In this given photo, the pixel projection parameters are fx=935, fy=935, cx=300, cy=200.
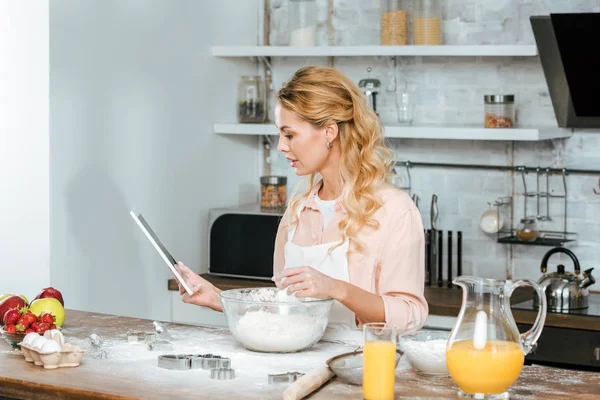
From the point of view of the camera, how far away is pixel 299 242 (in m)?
2.83

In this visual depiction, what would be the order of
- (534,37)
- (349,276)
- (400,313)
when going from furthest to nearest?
1. (534,37)
2. (349,276)
3. (400,313)

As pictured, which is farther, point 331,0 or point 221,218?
point 331,0

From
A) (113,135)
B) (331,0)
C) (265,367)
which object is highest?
(331,0)

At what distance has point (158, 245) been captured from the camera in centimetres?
234

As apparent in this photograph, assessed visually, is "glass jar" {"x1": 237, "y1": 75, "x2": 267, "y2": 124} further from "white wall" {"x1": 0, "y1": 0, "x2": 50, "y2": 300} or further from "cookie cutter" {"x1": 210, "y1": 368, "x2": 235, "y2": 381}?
"cookie cutter" {"x1": 210, "y1": 368, "x2": 235, "y2": 381}

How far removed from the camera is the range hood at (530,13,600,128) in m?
3.77

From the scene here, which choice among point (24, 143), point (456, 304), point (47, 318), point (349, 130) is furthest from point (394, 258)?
point (24, 143)

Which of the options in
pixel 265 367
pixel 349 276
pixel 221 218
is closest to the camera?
pixel 265 367

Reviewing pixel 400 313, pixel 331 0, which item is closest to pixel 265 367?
pixel 400 313

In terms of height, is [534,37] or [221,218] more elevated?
[534,37]

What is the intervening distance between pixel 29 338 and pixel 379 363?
3.03ft

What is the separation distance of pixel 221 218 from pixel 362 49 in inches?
39.9

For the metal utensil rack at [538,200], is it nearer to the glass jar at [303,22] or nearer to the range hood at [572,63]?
the range hood at [572,63]

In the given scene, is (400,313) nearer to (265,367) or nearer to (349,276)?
(349,276)
